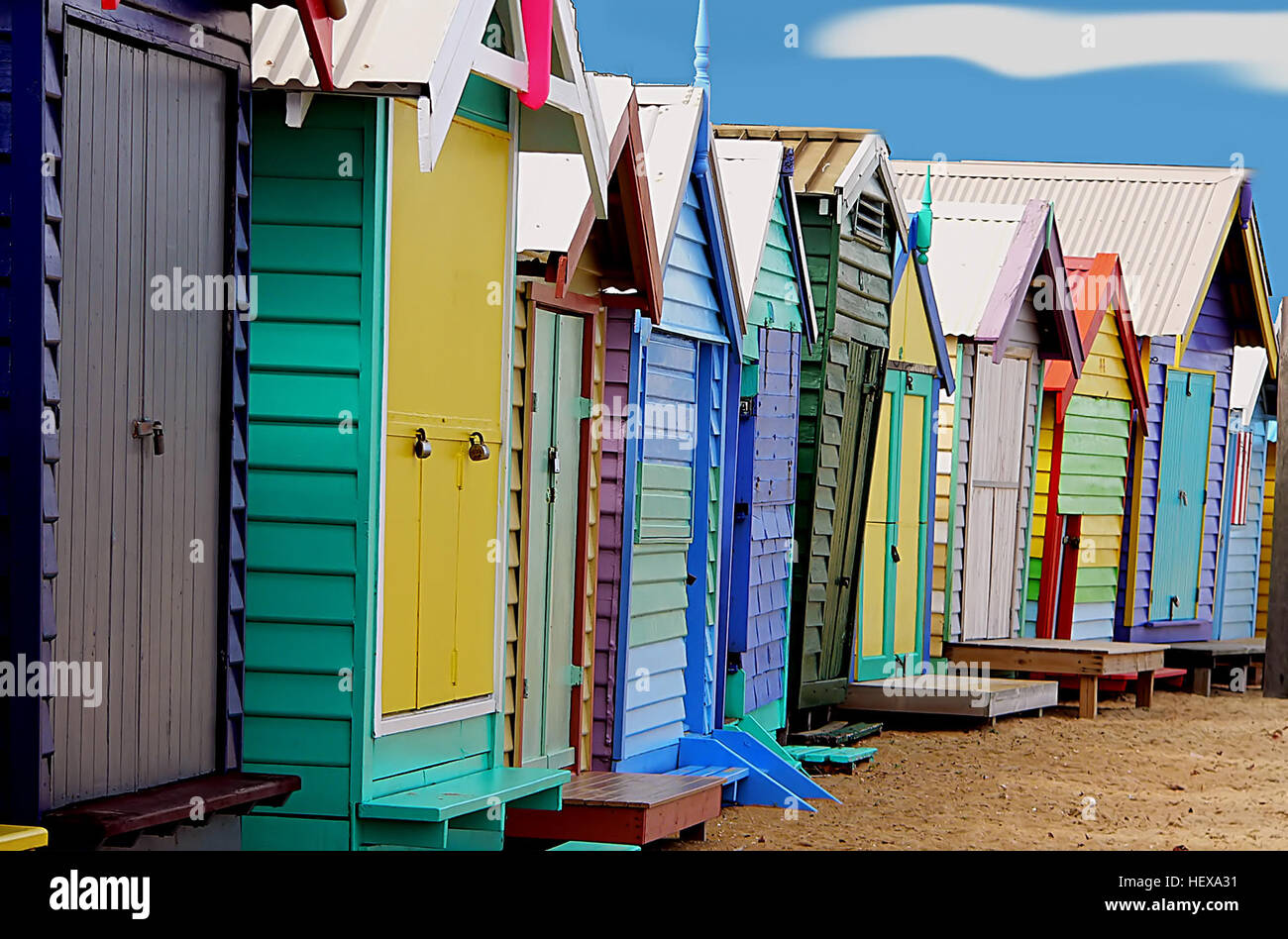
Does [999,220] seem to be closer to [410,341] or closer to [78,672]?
[410,341]

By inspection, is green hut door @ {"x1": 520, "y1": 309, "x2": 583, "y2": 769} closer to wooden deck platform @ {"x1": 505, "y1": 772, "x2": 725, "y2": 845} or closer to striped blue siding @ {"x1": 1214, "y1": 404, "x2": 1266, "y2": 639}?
wooden deck platform @ {"x1": 505, "y1": 772, "x2": 725, "y2": 845}

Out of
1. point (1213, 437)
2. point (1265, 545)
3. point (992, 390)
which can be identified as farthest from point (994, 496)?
point (1265, 545)

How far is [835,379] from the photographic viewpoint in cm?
1249

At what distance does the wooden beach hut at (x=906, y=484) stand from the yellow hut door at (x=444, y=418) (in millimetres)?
6575

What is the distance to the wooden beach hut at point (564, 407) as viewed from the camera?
320 inches

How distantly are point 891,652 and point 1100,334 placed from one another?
4.89m

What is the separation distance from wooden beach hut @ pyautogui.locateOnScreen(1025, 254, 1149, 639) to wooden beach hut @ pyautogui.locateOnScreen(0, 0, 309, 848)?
11848mm

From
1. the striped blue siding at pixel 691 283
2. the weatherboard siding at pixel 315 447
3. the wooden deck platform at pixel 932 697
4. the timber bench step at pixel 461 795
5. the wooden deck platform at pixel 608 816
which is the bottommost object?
the wooden deck platform at pixel 932 697

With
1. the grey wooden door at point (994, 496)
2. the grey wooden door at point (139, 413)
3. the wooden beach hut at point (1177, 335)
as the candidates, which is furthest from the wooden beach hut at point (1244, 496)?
the grey wooden door at point (139, 413)

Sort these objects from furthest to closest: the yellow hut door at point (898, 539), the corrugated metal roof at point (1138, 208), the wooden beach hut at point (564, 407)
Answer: the corrugated metal roof at point (1138, 208) → the yellow hut door at point (898, 539) → the wooden beach hut at point (564, 407)

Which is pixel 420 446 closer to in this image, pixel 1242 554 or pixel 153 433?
pixel 153 433

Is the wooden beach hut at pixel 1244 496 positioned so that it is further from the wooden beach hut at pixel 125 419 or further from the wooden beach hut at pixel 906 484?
the wooden beach hut at pixel 125 419

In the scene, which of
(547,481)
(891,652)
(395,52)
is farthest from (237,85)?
(891,652)

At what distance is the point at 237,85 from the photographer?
5.79m
